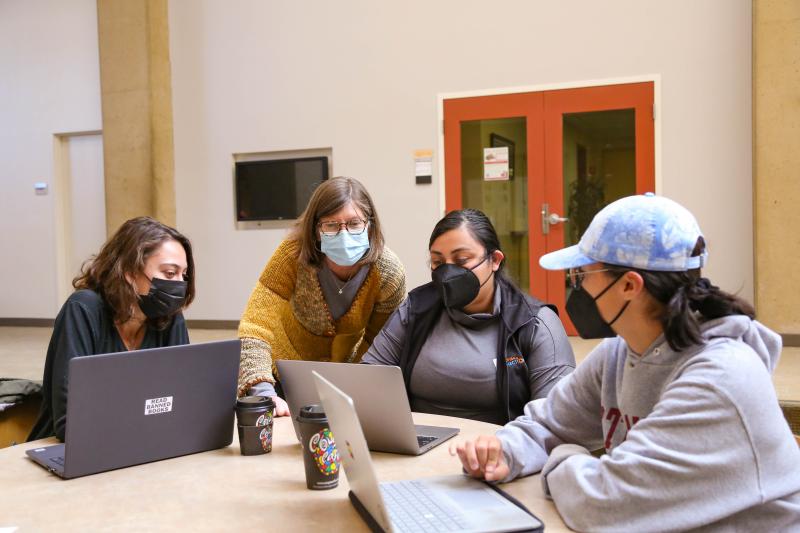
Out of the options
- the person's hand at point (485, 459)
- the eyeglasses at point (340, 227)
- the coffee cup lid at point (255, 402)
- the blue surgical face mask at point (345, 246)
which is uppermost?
the eyeglasses at point (340, 227)

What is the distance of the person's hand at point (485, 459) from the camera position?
49.9 inches

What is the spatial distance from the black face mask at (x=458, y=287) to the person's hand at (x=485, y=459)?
0.87m

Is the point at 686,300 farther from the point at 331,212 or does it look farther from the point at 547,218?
the point at 547,218

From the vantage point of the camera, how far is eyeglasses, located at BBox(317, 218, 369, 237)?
2416 mm

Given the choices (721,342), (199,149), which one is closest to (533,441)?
(721,342)

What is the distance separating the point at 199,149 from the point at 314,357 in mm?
4489

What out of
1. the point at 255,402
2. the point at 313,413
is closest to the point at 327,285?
the point at 255,402

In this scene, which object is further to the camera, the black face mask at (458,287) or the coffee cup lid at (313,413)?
the black face mask at (458,287)

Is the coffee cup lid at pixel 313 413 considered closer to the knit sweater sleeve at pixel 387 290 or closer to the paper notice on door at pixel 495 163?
the knit sweater sleeve at pixel 387 290

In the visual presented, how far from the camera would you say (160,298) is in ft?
6.33

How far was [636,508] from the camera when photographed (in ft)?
3.38

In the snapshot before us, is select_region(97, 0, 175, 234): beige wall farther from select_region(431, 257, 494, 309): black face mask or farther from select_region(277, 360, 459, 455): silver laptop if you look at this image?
select_region(277, 360, 459, 455): silver laptop

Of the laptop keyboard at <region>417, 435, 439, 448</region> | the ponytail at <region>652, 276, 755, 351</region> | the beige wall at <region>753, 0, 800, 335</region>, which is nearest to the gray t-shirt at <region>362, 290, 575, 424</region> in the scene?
the laptop keyboard at <region>417, 435, 439, 448</region>

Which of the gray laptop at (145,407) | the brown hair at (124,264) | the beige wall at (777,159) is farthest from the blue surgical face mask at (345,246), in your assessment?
the beige wall at (777,159)
